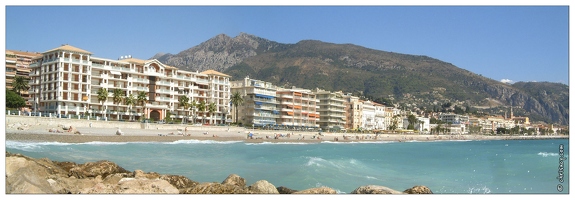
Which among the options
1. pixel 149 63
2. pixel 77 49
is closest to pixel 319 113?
pixel 149 63

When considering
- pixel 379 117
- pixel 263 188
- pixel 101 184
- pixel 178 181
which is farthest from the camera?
pixel 379 117

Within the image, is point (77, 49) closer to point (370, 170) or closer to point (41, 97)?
point (41, 97)

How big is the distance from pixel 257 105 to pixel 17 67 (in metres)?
37.7

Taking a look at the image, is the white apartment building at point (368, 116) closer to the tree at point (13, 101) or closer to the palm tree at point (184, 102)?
the palm tree at point (184, 102)

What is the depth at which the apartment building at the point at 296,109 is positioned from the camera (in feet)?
330

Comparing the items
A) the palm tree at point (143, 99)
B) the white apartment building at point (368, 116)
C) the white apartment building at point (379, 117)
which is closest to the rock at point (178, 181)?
the palm tree at point (143, 99)

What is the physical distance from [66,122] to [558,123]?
462ft

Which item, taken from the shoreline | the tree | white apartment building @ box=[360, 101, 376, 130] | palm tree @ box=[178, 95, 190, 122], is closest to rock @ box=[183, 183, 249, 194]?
the shoreline

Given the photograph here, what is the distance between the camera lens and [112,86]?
2776 inches

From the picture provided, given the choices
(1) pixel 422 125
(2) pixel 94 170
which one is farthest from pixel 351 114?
(2) pixel 94 170

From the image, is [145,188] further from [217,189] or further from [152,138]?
[152,138]

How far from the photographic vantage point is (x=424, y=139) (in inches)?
4702

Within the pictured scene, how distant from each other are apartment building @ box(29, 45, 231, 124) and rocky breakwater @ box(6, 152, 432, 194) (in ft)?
149

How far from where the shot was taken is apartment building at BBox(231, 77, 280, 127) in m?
94.1
